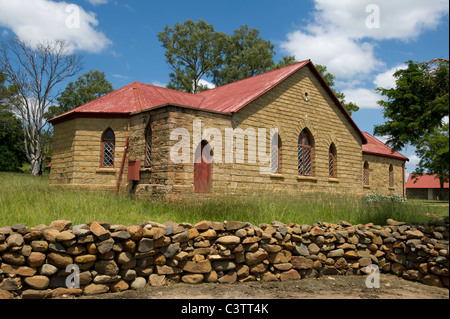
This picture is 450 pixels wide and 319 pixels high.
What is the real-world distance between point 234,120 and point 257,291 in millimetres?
9437

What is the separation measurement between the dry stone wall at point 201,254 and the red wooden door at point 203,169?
5.94 metres

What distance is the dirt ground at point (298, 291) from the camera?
258 inches

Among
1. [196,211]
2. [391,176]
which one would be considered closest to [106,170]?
[196,211]

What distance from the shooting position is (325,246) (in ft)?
28.5

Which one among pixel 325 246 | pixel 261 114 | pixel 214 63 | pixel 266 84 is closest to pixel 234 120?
pixel 261 114

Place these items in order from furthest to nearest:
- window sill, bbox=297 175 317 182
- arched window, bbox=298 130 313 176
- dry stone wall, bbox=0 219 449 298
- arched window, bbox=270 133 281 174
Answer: arched window, bbox=298 130 313 176 < window sill, bbox=297 175 317 182 < arched window, bbox=270 133 281 174 < dry stone wall, bbox=0 219 449 298

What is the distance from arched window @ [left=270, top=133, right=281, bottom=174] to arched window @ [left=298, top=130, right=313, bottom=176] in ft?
5.41

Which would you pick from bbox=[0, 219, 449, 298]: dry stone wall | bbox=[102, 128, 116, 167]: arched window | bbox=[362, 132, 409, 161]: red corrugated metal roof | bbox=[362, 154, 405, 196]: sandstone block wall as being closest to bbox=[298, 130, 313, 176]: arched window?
bbox=[362, 132, 409, 161]: red corrugated metal roof

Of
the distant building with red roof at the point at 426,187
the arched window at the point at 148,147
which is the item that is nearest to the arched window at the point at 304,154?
the arched window at the point at 148,147

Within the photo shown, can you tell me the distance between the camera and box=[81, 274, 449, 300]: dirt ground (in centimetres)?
655

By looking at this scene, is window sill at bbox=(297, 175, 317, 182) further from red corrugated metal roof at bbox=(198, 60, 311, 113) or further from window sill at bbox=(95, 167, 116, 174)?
window sill at bbox=(95, 167, 116, 174)

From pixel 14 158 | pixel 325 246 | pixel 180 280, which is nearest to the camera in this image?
pixel 180 280

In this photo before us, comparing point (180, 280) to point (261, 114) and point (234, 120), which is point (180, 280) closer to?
point (234, 120)

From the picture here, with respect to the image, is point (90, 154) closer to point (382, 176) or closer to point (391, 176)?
point (382, 176)
